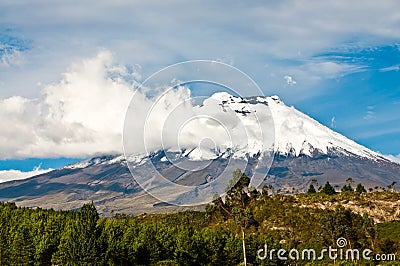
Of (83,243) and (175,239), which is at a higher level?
(175,239)

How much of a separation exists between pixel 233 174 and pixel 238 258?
199ft

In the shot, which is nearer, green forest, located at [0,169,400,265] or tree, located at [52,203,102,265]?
tree, located at [52,203,102,265]

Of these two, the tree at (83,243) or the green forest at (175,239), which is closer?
the tree at (83,243)

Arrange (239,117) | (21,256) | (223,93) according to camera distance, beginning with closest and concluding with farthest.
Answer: (223,93), (239,117), (21,256)

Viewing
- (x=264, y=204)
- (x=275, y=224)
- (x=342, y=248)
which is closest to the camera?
(x=342, y=248)

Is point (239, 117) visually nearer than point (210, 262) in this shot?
Yes

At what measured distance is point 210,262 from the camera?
84562mm

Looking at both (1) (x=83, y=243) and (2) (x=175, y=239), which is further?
(2) (x=175, y=239)

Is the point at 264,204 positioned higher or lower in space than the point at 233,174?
higher

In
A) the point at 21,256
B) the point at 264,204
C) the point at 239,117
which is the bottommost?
the point at 21,256

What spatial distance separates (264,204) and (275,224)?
1007 centimetres

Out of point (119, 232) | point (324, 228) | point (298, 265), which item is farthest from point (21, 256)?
point (324, 228)

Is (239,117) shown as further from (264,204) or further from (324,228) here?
(264,204)

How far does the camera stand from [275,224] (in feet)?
366
